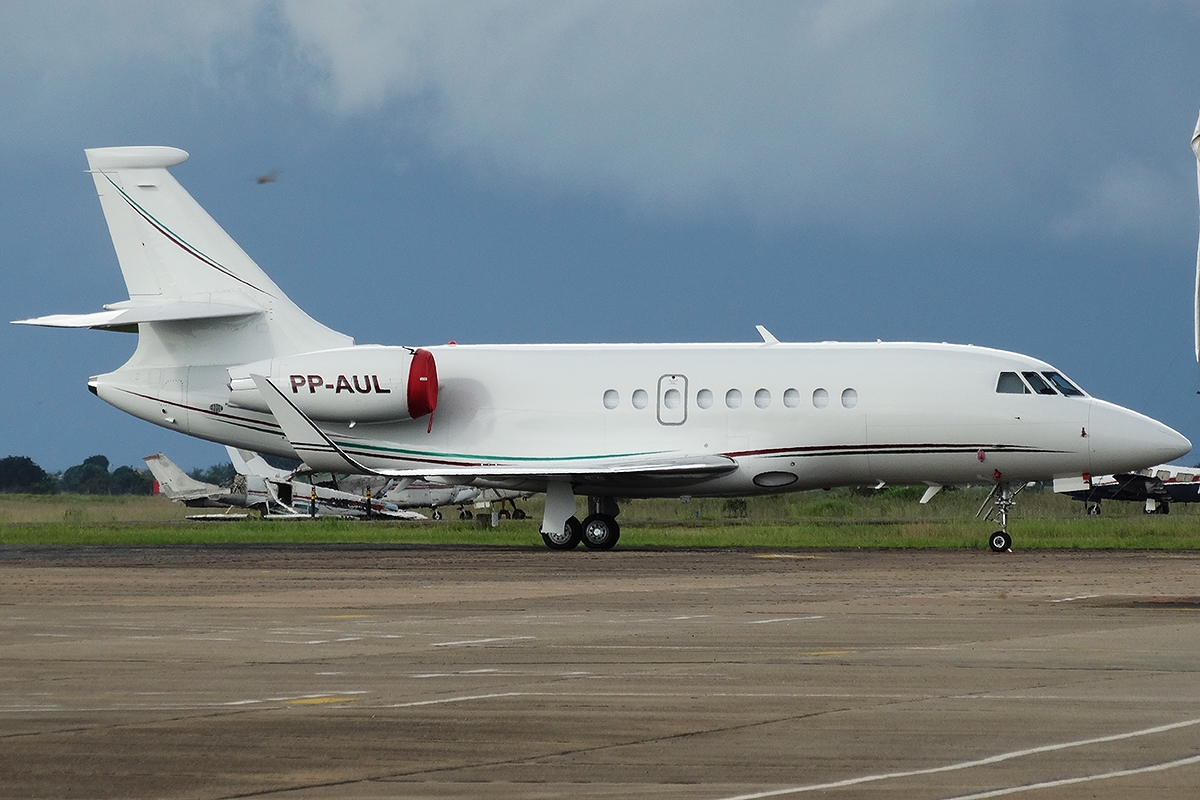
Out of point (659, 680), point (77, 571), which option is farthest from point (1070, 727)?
point (77, 571)

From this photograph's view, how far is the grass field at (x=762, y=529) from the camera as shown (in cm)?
3659

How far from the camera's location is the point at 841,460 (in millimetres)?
32094

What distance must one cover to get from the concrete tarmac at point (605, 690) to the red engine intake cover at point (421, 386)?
12.3 m

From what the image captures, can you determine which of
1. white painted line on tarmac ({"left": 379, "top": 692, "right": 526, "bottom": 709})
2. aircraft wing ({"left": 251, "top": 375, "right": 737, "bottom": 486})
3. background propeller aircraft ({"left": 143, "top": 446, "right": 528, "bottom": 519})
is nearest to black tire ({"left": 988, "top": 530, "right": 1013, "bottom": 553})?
aircraft wing ({"left": 251, "top": 375, "right": 737, "bottom": 486})

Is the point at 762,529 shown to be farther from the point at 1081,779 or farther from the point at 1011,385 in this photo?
the point at 1081,779

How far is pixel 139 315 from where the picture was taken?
1357 inches

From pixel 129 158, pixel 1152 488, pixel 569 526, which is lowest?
pixel 569 526

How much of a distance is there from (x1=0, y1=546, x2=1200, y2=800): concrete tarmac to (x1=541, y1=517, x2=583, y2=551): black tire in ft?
39.4

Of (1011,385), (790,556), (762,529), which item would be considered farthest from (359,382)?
(762,529)

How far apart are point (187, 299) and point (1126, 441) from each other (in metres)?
19.6

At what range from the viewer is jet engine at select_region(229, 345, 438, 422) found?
3341cm

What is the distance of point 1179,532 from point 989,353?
1085cm

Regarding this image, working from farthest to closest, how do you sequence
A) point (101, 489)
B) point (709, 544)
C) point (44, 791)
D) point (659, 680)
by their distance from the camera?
point (101, 489)
point (709, 544)
point (659, 680)
point (44, 791)

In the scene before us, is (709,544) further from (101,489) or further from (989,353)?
(101,489)
